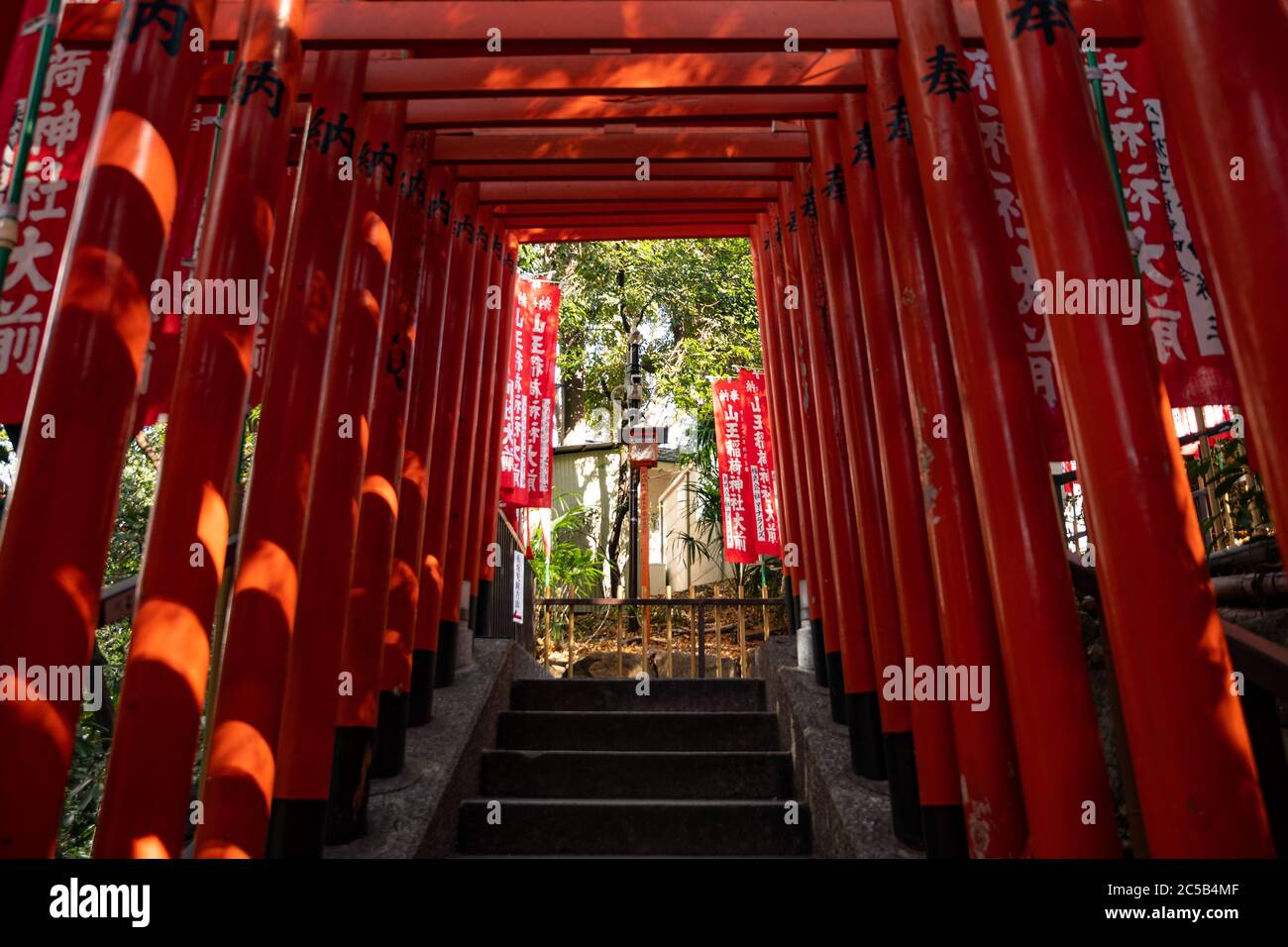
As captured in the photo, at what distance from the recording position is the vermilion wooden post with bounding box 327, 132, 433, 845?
11.6 feet

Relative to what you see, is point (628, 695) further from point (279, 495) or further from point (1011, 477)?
point (1011, 477)

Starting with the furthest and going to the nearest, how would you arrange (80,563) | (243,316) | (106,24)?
1. (106,24)
2. (243,316)
3. (80,563)

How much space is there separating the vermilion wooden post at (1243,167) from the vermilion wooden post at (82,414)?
2.63 m

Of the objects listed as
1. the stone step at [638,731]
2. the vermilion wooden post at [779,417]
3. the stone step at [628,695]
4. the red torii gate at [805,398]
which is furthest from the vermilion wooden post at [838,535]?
the stone step at [628,695]

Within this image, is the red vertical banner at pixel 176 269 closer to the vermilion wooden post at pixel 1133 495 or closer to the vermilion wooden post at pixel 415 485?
the vermilion wooden post at pixel 415 485

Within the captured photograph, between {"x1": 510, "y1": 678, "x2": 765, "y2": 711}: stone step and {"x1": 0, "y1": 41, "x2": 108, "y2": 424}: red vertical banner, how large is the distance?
12.1ft

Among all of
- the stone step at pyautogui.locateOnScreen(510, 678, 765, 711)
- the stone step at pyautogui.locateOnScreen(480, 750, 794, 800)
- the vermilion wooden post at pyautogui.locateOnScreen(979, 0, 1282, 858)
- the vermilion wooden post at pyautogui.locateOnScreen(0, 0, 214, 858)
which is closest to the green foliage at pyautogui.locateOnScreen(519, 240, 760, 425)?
the stone step at pyautogui.locateOnScreen(510, 678, 765, 711)

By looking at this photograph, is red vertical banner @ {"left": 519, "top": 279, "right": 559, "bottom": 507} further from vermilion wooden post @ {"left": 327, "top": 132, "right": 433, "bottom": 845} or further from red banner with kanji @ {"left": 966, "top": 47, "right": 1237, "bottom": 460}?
red banner with kanji @ {"left": 966, "top": 47, "right": 1237, "bottom": 460}

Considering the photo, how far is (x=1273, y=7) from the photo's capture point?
1.79 m

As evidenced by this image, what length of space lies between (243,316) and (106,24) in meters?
1.79

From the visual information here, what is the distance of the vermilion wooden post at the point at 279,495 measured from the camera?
262cm
